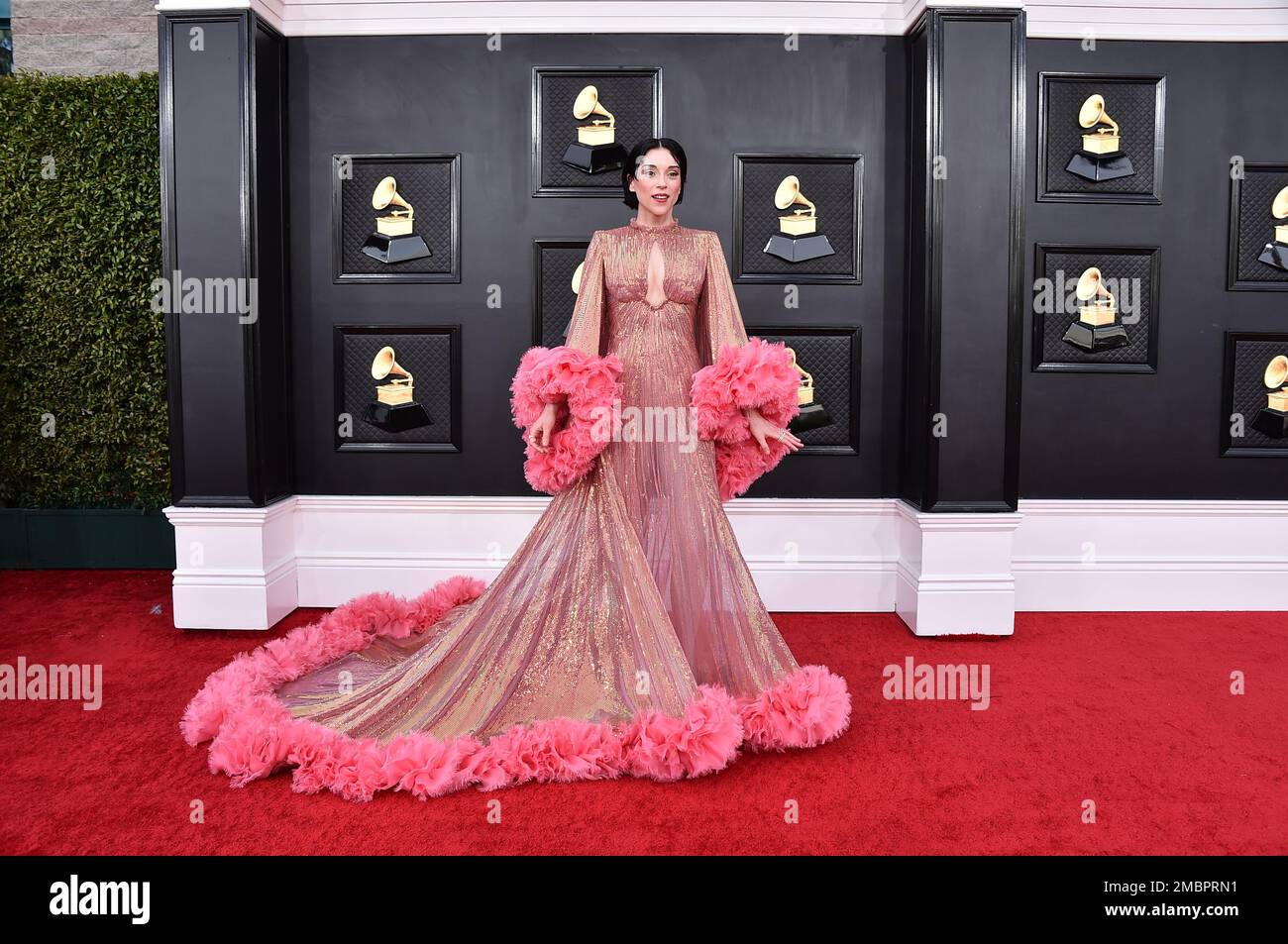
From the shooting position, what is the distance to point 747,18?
12.2 ft

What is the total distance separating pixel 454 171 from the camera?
3777 mm

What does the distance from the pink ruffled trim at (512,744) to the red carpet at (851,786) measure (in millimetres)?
43

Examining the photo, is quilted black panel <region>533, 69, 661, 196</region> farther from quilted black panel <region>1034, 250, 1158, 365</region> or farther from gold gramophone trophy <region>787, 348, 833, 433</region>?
quilted black panel <region>1034, 250, 1158, 365</region>

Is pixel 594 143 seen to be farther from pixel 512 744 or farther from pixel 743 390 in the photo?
pixel 512 744

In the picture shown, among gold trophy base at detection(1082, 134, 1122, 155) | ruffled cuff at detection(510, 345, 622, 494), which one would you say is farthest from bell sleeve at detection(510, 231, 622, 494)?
gold trophy base at detection(1082, 134, 1122, 155)

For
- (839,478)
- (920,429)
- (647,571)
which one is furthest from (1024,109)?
(647,571)

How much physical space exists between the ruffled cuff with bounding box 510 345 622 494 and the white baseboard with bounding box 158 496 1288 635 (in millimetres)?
1302

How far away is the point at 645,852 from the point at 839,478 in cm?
228

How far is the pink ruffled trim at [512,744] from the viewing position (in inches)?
87.0

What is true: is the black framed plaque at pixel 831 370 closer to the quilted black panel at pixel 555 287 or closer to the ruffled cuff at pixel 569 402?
the quilted black panel at pixel 555 287

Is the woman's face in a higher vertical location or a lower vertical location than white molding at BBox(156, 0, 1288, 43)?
lower

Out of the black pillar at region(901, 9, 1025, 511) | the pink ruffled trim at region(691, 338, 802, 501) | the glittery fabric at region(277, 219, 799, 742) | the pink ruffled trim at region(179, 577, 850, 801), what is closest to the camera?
the pink ruffled trim at region(179, 577, 850, 801)

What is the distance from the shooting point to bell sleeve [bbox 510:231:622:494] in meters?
2.53

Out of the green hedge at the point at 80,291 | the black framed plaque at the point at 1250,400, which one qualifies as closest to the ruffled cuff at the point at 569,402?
the green hedge at the point at 80,291
